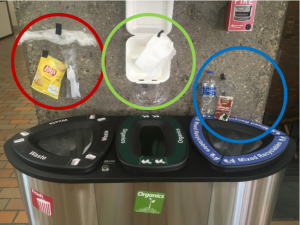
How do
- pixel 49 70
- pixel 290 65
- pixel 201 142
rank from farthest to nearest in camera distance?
pixel 290 65, pixel 49 70, pixel 201 142

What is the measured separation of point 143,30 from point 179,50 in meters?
0.18

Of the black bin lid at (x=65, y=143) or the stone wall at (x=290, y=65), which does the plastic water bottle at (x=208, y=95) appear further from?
the stone wall at (x=290, y=65)

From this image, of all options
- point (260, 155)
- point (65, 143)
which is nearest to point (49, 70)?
point (65, 143)

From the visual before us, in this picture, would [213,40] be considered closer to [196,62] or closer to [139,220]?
[196,62]

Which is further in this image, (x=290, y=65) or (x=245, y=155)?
(x=290, y=65)

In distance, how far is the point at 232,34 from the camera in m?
0.98

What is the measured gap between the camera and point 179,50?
1002 millimetres

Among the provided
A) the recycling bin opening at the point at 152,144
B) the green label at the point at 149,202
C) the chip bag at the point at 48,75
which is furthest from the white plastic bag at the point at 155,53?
the green label at the point at 149,202

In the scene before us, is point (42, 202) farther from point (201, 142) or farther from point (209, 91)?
point (209, 91)

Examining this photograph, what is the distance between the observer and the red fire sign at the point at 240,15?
2.95ft

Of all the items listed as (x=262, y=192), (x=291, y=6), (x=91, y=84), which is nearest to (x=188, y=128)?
(x=262, y=192)

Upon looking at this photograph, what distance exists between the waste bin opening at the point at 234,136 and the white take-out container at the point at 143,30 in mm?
292

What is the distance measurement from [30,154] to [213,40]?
2.68 feet

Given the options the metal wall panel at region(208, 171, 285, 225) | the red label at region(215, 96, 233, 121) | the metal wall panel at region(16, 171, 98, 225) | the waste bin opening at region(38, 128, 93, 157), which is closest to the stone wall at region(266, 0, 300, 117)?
the red label at region(215, 96, 233, 121)
